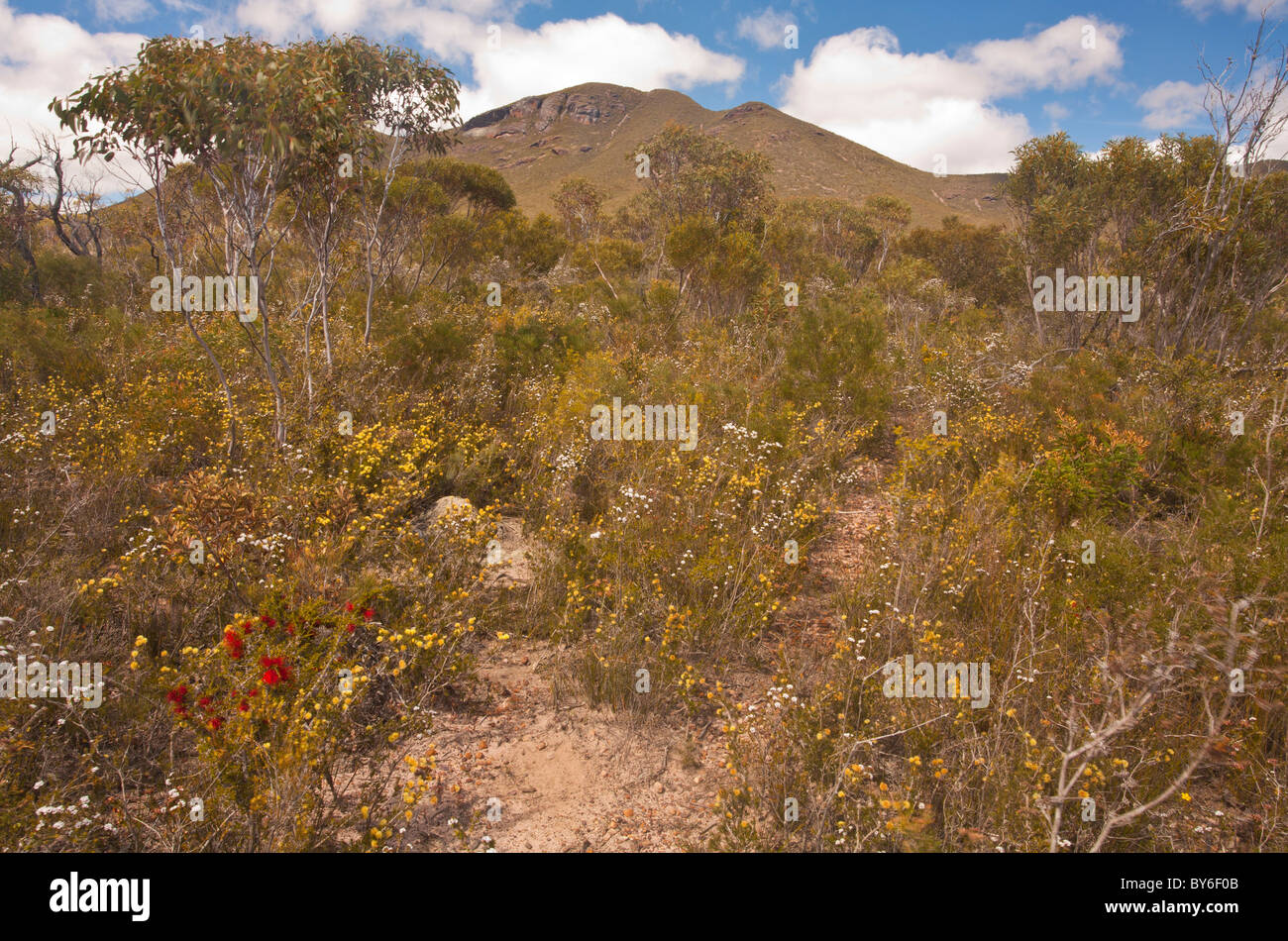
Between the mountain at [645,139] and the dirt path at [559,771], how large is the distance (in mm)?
47580

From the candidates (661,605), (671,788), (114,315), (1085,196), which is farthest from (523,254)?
(671,788)

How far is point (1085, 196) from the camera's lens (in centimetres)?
1239

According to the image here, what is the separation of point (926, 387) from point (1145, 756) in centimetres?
666

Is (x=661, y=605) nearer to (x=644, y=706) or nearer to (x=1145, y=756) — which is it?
(x=644, y=706)

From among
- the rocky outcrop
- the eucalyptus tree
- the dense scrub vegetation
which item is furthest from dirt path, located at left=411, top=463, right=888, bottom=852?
→ the eucalyptus tree

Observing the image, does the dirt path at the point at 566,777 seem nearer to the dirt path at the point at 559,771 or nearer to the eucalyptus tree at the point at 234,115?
the dirt path at the point at 559,771

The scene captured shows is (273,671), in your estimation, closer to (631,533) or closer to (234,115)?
(631,533)

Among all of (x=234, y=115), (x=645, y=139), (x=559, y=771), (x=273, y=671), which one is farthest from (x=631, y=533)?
(x=645, y=139)

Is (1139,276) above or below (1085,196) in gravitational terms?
below

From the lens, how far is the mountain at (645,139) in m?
66.4

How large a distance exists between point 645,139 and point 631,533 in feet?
238

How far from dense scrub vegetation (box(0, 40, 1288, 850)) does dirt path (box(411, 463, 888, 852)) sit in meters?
0.15

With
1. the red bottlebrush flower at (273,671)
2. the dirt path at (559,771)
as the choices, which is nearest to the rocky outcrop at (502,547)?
the dirt path at (559,771)

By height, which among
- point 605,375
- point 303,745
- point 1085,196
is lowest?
point 303,745
